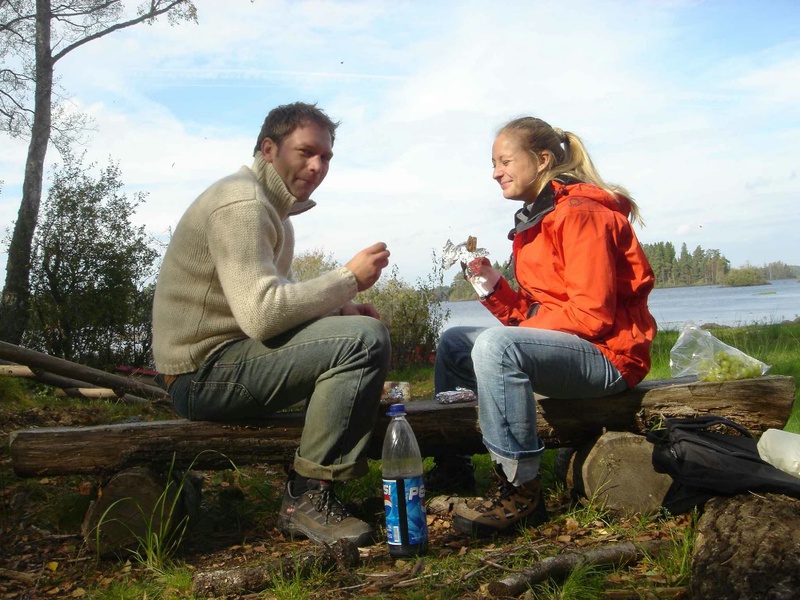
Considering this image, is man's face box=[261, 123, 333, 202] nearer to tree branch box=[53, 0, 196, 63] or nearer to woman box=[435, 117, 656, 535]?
woman box=[435, 117, 656, 535]

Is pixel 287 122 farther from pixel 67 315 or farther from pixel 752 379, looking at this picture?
pixel 67 315

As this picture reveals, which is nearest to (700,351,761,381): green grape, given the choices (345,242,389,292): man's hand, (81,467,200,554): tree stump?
(345,242,389,292): man's hand

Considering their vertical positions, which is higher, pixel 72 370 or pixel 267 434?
pixel 72 370

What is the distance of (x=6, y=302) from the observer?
8969 millimetres

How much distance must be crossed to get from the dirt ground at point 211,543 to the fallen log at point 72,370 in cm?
220

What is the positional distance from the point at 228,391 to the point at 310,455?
0.46 meters

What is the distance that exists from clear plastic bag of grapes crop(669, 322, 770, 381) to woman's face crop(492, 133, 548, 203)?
3.68 feet

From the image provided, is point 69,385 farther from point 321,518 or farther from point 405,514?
point 405,514

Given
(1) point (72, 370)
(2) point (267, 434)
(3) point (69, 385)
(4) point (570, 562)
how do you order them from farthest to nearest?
(3) point (69, 385) → (1) point (72, 370) → (2) point (267, 434) → (4) point (570, 562)

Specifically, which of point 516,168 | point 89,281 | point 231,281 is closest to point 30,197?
point 89,281

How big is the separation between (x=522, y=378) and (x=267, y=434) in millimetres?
1186

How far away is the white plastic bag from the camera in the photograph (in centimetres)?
319

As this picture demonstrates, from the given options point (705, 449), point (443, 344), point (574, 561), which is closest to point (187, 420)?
point (443, 344)

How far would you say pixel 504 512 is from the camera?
3242 millimetres
